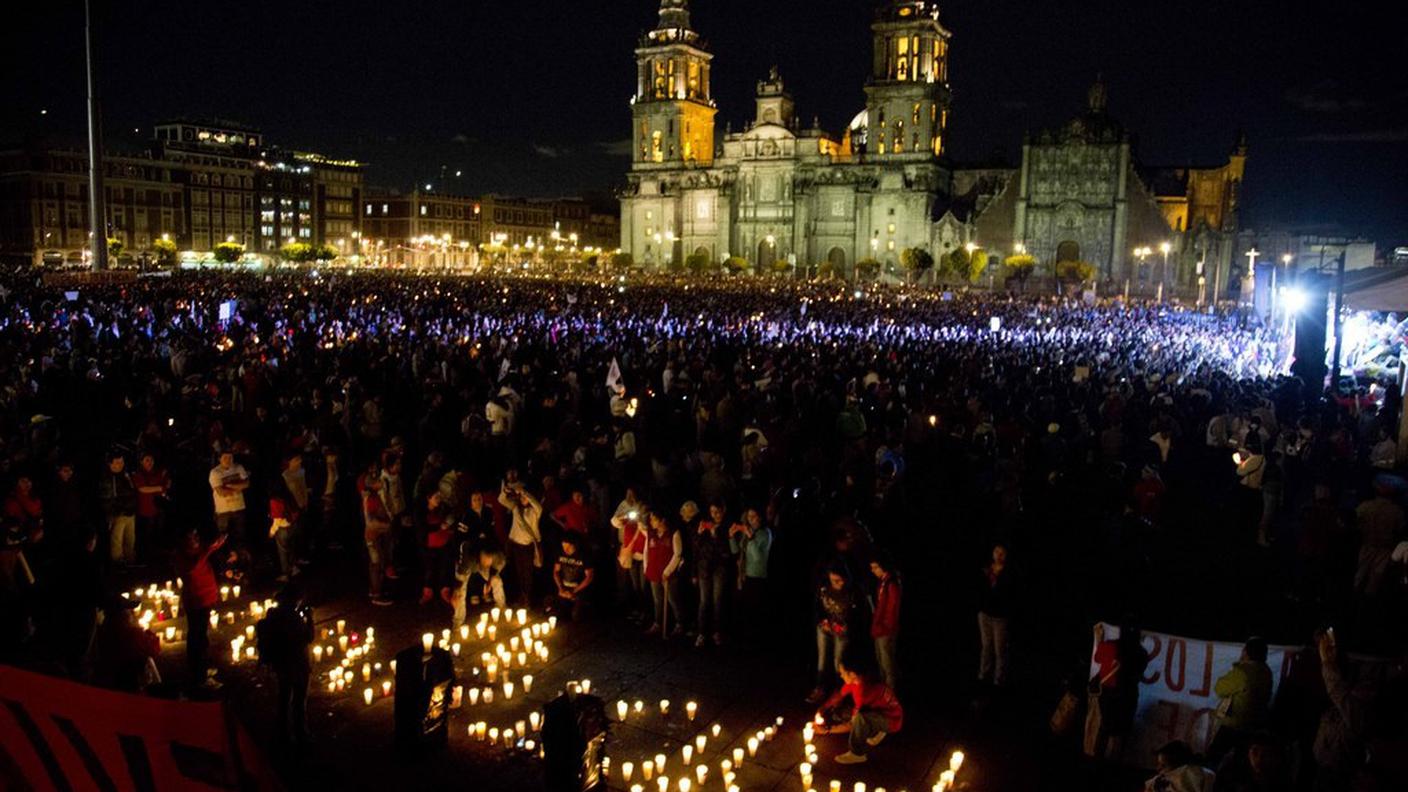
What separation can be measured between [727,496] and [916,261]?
6871cm

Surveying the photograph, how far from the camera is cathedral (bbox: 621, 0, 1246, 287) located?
72812mm

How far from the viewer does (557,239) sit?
12250 centimetres

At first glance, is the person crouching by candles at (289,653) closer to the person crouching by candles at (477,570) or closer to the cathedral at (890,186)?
the person crouching by candles at (477,570)

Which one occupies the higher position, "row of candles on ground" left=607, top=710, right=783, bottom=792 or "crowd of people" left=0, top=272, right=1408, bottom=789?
"crowd of people" left=0, top=272, right=1408, bottom=789

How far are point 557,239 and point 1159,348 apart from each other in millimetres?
103693

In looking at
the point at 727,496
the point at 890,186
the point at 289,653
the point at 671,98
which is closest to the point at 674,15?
the point at 671,98

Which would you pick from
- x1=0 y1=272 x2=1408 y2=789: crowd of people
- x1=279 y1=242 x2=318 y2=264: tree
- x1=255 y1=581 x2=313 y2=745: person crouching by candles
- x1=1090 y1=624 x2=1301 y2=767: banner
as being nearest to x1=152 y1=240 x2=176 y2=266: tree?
x1=279 y1=242 x2=318 y2=264: tree

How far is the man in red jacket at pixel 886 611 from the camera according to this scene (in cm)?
734

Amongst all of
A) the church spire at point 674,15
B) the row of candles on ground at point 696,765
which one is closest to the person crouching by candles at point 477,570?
the row of candles on ground at point 696,765

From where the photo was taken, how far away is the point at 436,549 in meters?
9.58

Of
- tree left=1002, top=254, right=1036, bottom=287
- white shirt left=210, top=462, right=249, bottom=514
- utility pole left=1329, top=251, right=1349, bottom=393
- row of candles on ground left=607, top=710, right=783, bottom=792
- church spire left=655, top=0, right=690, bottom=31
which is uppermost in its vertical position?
church spire left=655, top=0, right=690, bottom=31

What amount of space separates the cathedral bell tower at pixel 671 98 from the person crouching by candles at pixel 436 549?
92.8 metres

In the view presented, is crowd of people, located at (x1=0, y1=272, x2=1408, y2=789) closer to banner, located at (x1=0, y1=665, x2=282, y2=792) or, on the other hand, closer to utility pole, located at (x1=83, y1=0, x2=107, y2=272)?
banner, located at (x1=0, y1=665, x2=282, y2=792)

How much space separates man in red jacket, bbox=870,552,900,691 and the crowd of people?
0.09 ft
